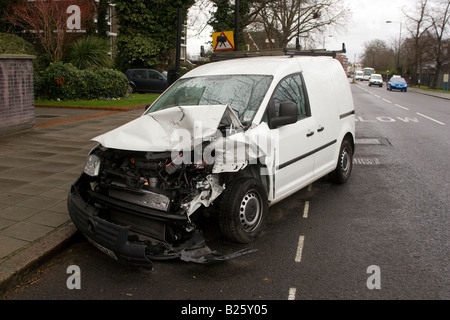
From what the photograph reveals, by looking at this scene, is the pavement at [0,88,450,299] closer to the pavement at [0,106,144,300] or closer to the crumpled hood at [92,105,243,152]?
the pavement at [0,106,144,300]

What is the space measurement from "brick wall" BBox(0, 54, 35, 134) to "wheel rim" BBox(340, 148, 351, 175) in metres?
7.31

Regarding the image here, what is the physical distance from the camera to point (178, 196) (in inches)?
150

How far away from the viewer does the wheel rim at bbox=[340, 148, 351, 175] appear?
6685 mm

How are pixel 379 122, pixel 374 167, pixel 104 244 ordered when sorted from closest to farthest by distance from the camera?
pixel 104 244, pixel 374 167, pixel 379 122

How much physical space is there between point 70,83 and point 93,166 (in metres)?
13.0

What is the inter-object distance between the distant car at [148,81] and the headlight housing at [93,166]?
19.6m

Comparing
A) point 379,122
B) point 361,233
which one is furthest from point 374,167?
point 379,122

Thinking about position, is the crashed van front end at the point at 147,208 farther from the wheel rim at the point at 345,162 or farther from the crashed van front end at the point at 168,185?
the wheel rim at the point at 345,162

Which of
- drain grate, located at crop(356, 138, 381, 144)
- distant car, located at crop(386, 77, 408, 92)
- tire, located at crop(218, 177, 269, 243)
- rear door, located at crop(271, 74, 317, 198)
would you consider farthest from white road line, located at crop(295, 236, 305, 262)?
distant car, located at crop(386, 77, 408, 92)

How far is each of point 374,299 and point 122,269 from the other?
2197mm
